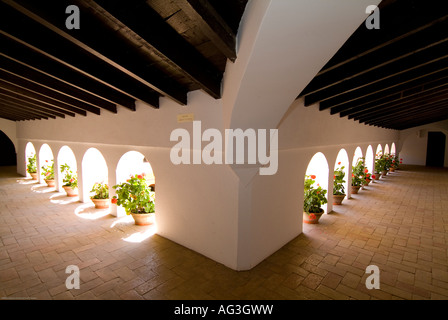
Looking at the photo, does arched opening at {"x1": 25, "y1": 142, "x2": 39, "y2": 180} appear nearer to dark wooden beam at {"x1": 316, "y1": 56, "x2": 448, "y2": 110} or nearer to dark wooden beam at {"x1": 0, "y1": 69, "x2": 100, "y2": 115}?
dark wooden beam at {"x1": 0, "y1": 69, "x2": 100, "y2": 115}

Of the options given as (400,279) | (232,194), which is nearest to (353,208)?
(400,279)

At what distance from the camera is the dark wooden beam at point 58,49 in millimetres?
2385

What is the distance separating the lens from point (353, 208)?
6.82 metres

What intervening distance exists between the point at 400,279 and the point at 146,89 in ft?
17.8

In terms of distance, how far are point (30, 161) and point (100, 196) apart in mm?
6582

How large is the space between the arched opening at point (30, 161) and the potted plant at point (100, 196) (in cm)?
567

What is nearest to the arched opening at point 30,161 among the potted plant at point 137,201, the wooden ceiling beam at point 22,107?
the wooden ceiling beam at point 22,107

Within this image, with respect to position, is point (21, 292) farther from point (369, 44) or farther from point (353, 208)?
point (353, 208)

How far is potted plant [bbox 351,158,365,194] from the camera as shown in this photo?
8.48m

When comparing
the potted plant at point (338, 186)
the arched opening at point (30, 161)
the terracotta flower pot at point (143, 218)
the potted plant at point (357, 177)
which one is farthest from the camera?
the arched opening at point (30, 161)

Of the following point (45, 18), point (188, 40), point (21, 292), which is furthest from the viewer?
point (21, 292)

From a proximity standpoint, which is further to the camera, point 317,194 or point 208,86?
point 317,194

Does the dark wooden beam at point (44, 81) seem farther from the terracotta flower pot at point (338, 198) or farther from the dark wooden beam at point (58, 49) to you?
the terracotta flower pot at point (338, 198)
